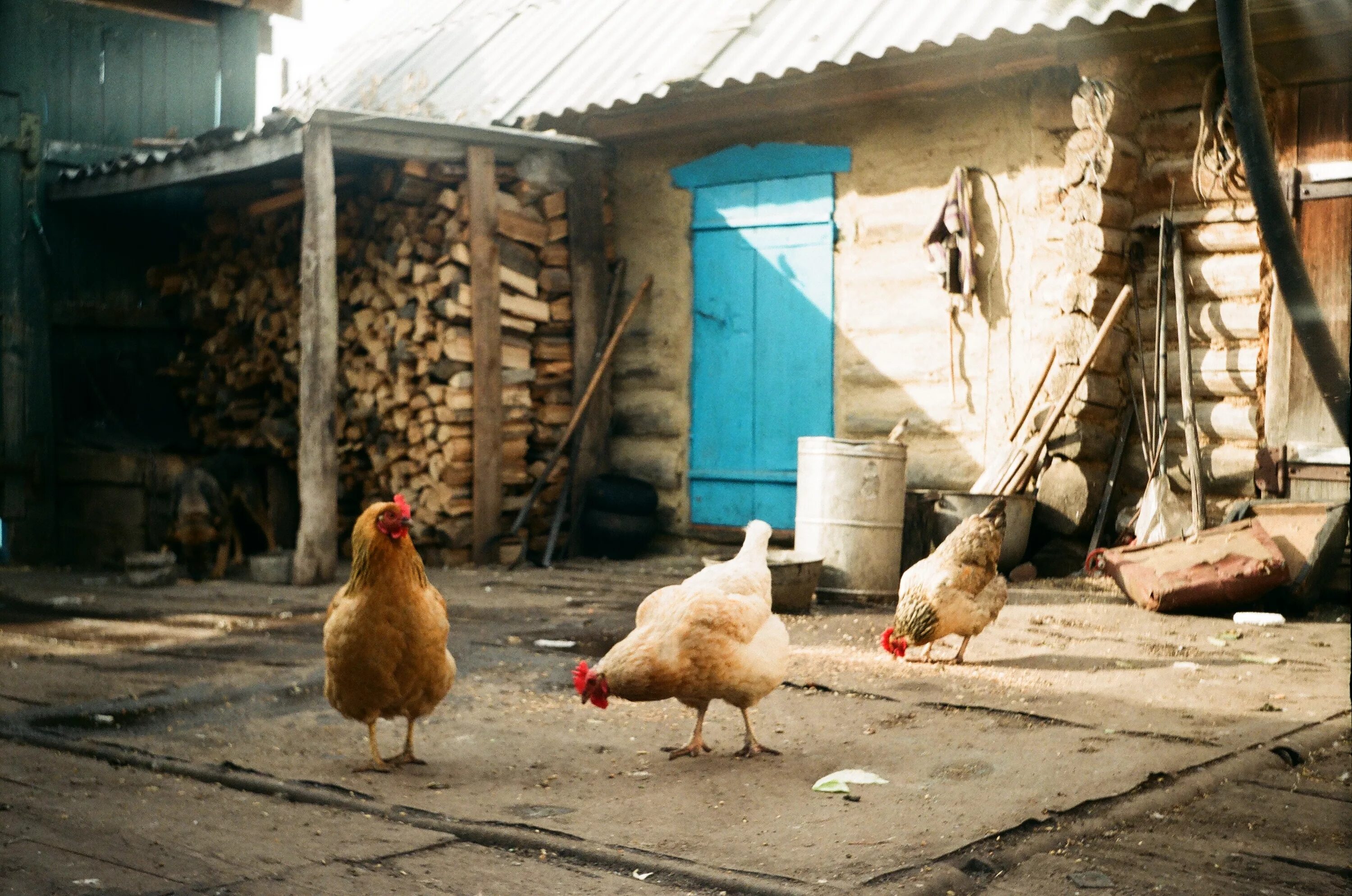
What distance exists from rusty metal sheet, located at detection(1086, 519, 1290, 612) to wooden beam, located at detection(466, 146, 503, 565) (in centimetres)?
473

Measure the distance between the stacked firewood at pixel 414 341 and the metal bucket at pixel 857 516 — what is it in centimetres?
318

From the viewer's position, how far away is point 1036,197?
8734 millimetres

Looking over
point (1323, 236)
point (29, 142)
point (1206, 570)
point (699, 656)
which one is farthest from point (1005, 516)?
point (29, 142)

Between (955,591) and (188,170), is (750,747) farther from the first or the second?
(188,170)

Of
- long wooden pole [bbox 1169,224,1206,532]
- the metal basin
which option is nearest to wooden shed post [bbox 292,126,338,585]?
the metal basin

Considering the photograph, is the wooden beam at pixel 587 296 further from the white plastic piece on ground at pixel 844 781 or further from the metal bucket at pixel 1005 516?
the white plastic piece on ground at pixel 844 781

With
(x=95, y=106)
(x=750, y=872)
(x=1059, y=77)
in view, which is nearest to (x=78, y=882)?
(x=750, y=872)

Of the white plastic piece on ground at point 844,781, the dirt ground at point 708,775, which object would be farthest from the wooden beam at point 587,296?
the white plastic piece on ground at point 844,781

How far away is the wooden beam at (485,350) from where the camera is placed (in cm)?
989

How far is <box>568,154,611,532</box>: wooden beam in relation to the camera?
10.7 metres

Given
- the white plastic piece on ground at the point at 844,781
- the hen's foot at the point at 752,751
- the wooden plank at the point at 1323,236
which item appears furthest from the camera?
the wooden plank at the point at 1323,236

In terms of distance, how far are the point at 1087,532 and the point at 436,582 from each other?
446 centimetres

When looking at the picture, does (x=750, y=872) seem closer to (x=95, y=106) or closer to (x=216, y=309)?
(x=216, y=309)

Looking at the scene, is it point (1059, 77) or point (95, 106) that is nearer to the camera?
point (1059, 77)
